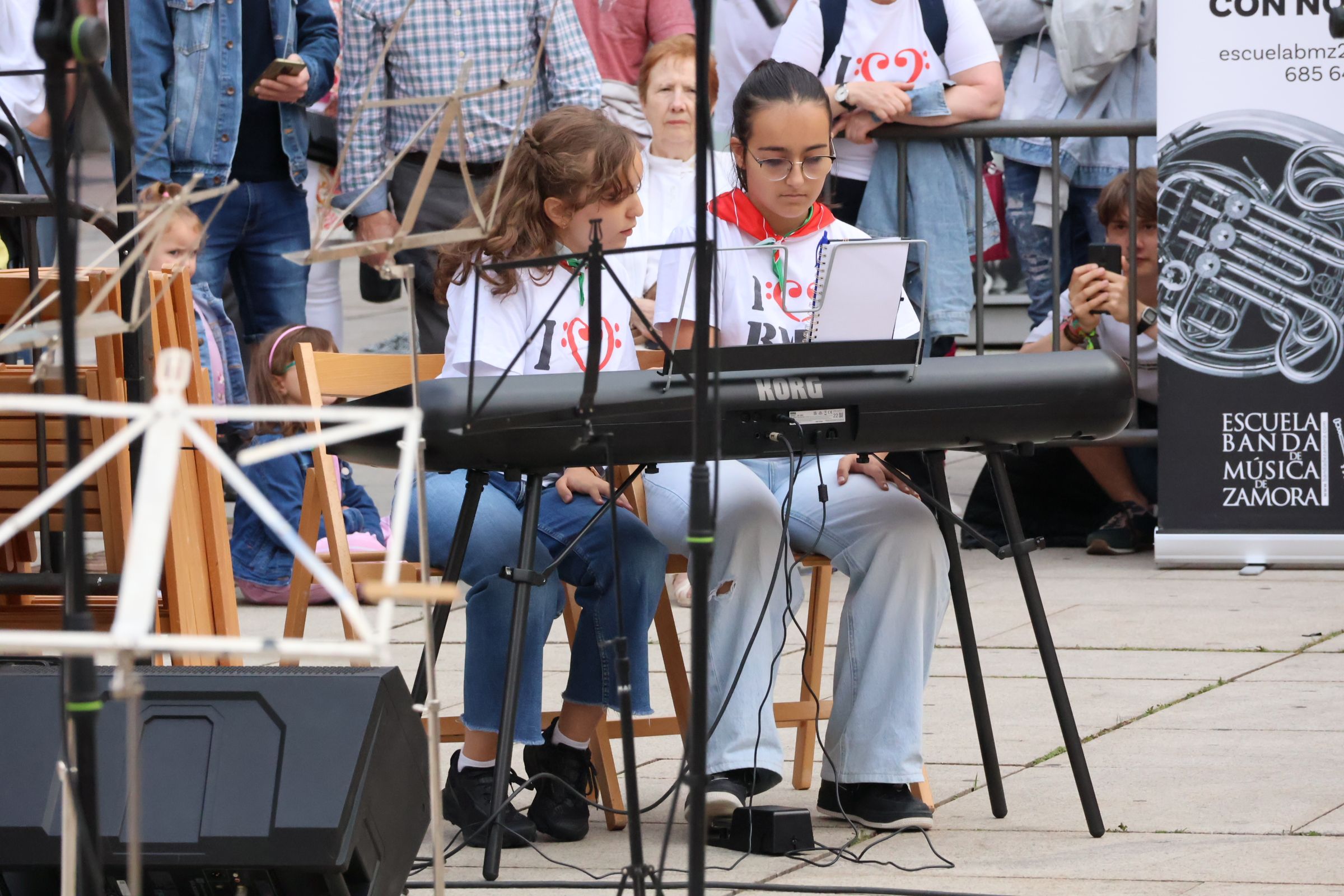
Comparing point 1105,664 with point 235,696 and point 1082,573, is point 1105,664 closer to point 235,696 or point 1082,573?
point 1082,573

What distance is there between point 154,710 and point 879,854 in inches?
50.8

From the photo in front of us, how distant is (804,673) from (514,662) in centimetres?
91

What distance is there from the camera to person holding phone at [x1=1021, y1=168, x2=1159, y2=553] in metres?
5.39

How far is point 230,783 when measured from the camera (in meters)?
2.26

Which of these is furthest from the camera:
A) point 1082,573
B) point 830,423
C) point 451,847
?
point 1082,573

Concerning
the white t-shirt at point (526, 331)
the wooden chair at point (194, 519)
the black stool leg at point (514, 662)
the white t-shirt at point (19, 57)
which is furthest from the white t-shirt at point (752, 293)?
the white t-shirt at point (19, 57)

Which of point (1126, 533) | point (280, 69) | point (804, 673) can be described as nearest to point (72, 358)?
point (804, 673)

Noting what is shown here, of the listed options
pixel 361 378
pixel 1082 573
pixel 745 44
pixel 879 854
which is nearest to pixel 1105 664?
pixel 1082 573

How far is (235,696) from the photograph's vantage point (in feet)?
7.63

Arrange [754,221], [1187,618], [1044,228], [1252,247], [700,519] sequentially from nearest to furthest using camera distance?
[700,519] < [754,221] < [1187,618] < [1252,247] < [1044,228]

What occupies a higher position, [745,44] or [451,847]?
[745,44]

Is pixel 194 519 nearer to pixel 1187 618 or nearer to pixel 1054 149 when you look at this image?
pixel 1187 618

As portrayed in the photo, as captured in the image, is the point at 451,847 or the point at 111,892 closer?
the point at 111,892

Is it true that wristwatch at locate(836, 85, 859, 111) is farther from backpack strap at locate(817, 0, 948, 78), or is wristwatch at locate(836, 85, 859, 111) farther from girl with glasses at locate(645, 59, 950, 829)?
girl with glasses at locate(645, 59, 950, 829)
